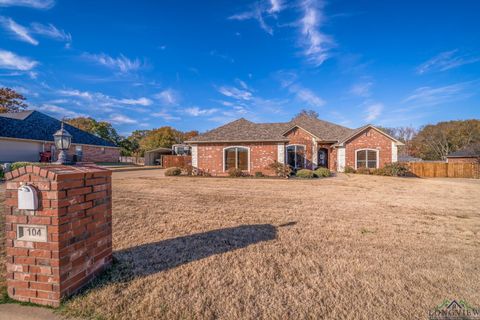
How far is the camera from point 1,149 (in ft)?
60.8

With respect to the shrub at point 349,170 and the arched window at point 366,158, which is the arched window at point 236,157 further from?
the arched window at point 366,158

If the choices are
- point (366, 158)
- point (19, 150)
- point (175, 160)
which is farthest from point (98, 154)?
point (366, 158)

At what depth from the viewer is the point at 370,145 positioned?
1998 cm

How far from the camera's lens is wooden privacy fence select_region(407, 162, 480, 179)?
18.8 metres

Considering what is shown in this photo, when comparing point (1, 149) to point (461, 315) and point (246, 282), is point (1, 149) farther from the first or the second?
point (461, 315)

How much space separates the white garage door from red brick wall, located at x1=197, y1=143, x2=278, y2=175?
55.6 feet

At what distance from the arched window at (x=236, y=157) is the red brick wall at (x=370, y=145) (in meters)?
10.1

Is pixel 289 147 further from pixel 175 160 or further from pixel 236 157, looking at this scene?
pixel 175 160

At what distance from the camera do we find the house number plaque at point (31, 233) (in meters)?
2.25

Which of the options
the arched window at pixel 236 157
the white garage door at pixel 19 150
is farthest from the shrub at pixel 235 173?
the white garage door at pixel 19 150

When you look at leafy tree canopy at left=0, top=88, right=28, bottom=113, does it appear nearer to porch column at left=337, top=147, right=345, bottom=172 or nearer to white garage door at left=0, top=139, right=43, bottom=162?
white garage door at left=0, top=139, right=43, bottom=162

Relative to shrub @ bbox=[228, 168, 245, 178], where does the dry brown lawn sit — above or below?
below

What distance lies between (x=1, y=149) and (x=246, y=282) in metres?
26.2

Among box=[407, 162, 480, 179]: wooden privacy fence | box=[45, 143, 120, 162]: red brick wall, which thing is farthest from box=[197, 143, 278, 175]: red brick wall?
box=[45, 143, 120, 162]: red brick wall
